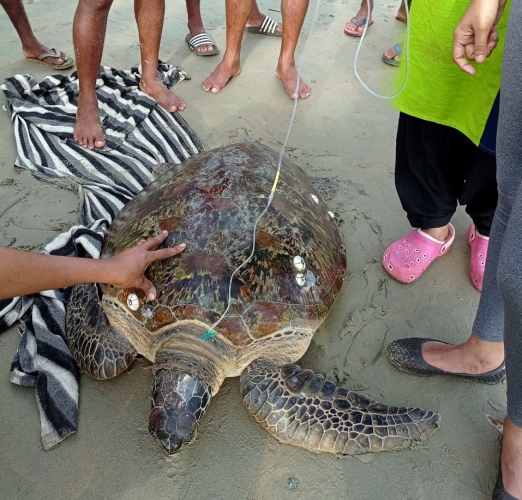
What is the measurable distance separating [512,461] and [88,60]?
2.26m

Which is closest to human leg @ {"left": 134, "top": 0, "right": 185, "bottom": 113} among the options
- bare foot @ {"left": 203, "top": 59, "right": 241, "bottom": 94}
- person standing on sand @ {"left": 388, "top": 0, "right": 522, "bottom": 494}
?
bare foot @ {"left": 203, "top": 59, "right": 241, "bottom": 94}

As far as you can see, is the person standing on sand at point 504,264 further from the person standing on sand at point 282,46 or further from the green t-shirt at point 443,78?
the person standing on sand at point 282,46

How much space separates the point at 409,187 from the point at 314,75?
1714 millimetres

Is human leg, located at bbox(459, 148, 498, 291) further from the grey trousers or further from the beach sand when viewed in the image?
the grey trousers

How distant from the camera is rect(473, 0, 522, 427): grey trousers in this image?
793 mm

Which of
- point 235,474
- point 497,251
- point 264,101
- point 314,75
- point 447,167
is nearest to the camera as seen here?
point 497,251

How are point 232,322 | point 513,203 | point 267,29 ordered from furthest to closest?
point 267,29 → point 232,322 → point 513,203

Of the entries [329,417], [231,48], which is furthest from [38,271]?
[231,48]

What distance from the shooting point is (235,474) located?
1193 millimetres

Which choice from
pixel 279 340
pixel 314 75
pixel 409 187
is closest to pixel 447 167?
pixel 409 187

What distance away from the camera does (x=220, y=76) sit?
285 cm

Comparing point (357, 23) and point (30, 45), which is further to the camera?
point (357, 23)

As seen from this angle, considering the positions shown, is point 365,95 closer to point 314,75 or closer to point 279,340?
point 314,75

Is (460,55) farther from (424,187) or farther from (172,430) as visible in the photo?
(172,430)
